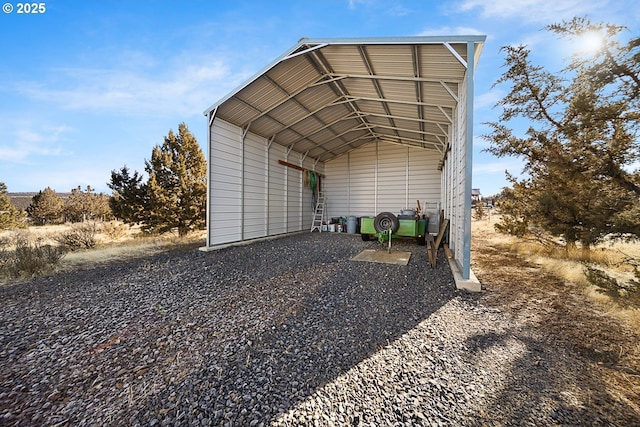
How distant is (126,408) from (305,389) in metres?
1.10

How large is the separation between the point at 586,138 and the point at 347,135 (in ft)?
25.3

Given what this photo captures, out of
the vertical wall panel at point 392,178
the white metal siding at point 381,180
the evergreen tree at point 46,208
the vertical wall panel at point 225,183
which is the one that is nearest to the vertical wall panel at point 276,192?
the vertical wall panel at point 225,183

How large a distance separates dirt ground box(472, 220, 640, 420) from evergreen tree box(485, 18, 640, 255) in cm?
90

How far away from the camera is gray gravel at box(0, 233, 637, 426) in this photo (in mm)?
1523

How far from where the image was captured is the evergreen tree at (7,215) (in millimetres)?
11055

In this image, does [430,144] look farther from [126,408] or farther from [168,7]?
[126,408]

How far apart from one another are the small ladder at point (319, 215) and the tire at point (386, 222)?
3967mm

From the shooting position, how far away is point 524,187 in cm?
655

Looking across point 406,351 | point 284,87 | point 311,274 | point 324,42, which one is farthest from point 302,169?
point 406,351

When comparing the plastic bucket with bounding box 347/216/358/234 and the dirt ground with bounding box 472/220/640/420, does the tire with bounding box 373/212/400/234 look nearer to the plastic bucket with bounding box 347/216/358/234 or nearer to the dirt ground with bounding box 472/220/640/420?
the plastic bucket with bounding box 347/216/358/234

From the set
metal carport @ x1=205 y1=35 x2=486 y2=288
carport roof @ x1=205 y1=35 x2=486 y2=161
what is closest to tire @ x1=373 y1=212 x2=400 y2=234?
metal carport @ x1=205 y1=35 x2=486 y2=288

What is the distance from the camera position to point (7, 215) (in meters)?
11.3

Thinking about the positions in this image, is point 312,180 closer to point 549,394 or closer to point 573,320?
point 573,320

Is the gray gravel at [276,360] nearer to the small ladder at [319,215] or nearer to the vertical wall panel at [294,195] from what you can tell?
the vertical wall panel at [294,195]
